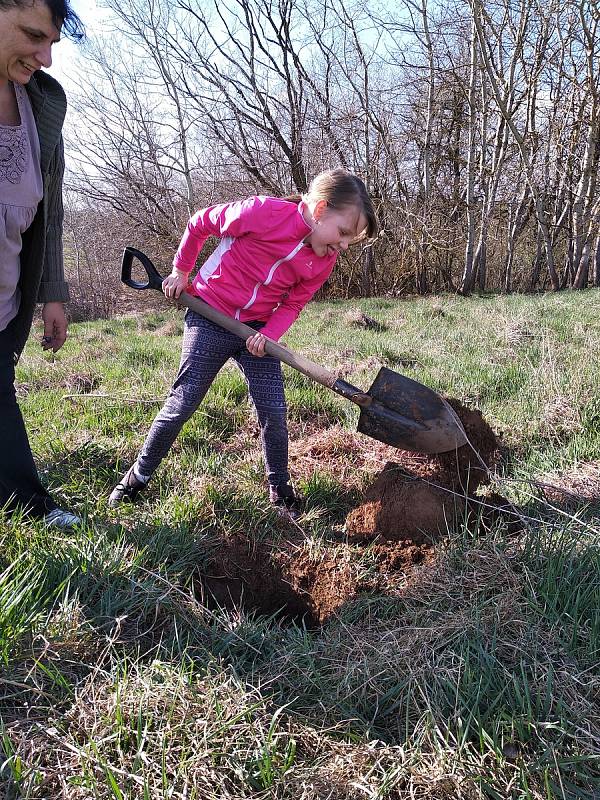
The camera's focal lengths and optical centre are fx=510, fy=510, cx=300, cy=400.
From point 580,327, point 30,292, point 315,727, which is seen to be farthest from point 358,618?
point 580,327

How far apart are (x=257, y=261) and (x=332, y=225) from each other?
410mm

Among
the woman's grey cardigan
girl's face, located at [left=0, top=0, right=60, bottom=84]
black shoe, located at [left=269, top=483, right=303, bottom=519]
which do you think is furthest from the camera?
black shoe, located at [left=269, top=483, right=303, bottom=519]

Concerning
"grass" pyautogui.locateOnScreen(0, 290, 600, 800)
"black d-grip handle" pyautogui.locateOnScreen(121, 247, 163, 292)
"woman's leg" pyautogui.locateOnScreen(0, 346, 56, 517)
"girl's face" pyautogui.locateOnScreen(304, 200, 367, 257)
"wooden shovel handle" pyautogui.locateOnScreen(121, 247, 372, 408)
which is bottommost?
"grass" pyautogui.locateOnScreen(0, 290, 600, 800)

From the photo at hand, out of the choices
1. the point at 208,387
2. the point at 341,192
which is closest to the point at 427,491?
the point at 208,387

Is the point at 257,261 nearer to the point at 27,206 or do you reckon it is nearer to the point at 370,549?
the point at 27,206

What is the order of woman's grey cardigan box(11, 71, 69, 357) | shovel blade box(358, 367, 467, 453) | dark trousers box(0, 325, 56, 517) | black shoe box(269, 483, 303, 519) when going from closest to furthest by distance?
woman's grey cardigan box(11, 71, 69, 357)
dark trousers box(0, 325, 56, 517)
shovel blade box(358, 367, 467, 453)
black shoe box(269, 483, 303, 519)

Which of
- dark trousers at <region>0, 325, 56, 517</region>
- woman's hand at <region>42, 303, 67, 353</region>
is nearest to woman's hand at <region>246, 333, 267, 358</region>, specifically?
woman's hand at <region>42, 303, 67, 353</region>

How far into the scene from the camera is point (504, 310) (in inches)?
314

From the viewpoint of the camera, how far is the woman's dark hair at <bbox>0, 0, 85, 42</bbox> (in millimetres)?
1607

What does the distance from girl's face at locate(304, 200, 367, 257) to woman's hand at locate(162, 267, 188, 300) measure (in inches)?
25.8

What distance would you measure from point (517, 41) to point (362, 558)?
43.3 feet

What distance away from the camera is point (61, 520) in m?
2.38

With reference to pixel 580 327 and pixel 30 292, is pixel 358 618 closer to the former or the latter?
pixel 30 292

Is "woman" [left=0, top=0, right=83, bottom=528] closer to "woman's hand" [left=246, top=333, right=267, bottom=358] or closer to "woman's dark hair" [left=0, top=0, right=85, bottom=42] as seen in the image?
"woman's dark hair" [left=0, top=0, right=85, bottom=42]
